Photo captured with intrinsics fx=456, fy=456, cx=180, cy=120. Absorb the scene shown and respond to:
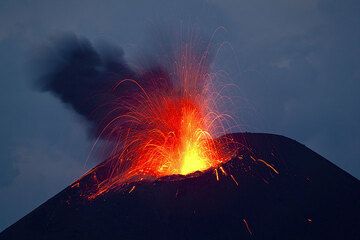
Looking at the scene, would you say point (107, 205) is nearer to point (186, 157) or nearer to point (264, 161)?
point (186, 157)

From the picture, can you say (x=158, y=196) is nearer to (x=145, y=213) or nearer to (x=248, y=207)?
(x=145, y=213)

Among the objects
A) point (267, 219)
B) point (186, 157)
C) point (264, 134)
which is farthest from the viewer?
point (264, 134)

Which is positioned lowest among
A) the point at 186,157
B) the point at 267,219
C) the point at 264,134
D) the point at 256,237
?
the point at 256,237

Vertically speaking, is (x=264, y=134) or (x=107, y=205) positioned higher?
(x=264, y=134)

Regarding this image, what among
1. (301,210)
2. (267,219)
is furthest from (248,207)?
(301,210)

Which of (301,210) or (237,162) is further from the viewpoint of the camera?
(237,162)

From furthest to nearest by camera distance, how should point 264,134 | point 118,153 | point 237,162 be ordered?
point 118,153 → point 264,134 → point 237,162

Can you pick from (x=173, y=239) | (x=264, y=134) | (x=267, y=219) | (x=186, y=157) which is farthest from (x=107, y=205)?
(x=264, y=134)
